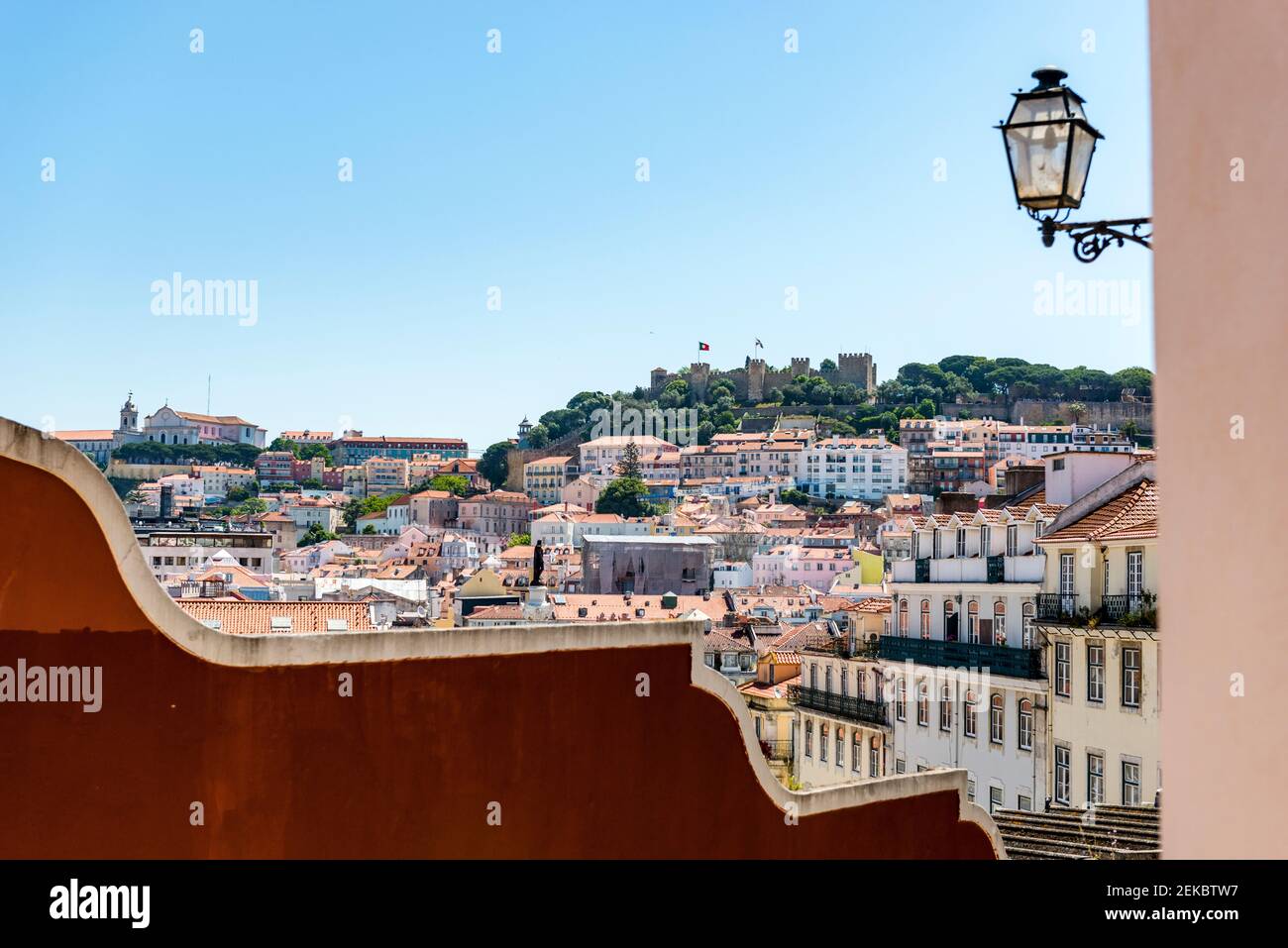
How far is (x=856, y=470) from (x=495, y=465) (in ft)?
150

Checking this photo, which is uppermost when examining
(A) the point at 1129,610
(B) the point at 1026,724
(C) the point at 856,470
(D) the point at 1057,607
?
(C) the point at 856,470

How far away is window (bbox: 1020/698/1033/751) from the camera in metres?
21.3

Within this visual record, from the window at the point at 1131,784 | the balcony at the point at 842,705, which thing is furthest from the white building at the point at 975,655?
the window at the point at 1131,784

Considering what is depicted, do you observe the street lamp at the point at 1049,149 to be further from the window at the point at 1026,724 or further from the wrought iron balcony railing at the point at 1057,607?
the window at the point at 1026,724

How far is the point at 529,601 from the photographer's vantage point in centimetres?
5725

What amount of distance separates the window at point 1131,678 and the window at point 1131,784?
32.7 inches

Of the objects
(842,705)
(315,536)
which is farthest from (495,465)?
(842,705)

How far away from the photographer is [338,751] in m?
6.09

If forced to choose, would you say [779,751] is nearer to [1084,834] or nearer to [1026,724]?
[1026,724]

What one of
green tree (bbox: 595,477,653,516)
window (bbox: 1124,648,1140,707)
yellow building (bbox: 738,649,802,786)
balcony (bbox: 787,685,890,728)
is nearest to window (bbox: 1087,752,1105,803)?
window (bbox: 1124,648,1140,707)
